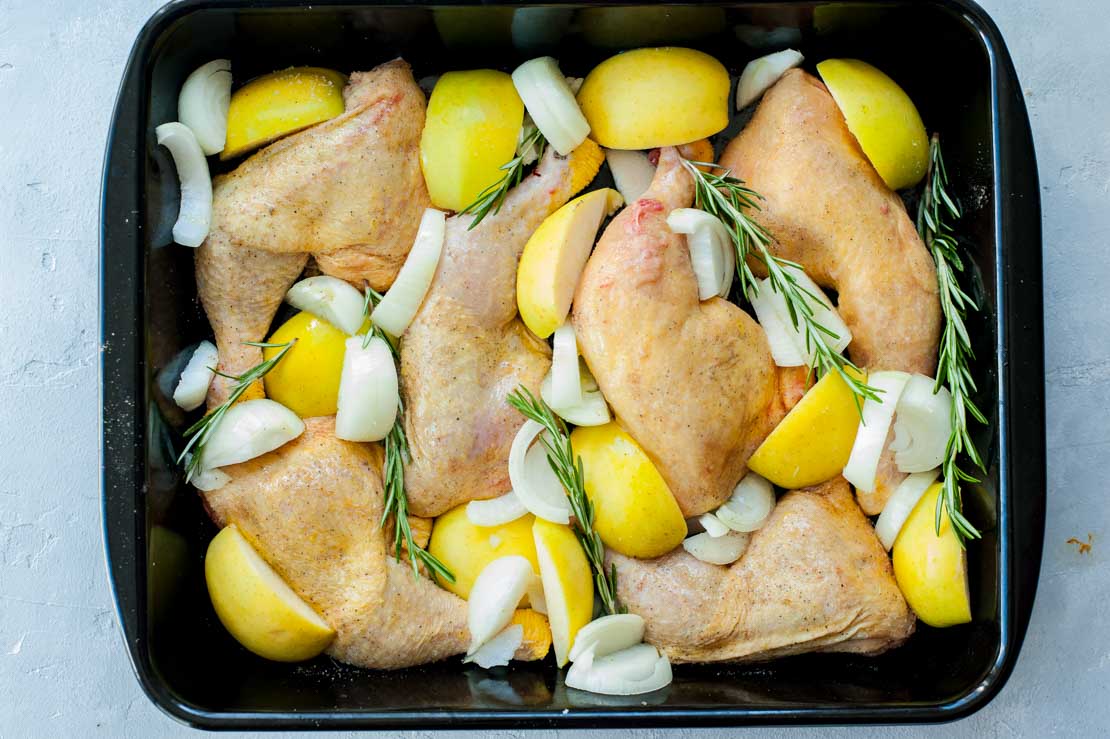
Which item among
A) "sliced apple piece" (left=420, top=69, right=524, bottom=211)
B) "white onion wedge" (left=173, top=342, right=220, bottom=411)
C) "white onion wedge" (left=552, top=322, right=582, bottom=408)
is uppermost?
"sliced apple piece" (left=420, top=69, right=524, bottom=211)

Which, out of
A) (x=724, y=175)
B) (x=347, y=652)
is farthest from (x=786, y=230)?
(x=347, y=652)

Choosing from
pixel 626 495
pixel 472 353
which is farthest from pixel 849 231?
pixel 472 353

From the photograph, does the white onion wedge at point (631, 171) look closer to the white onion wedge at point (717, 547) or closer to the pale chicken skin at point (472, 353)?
the pale chicken skin at point (472, 353)

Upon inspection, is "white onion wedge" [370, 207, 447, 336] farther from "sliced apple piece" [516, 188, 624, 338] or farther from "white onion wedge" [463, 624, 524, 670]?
"white onion wedge" [463, 624, 524, 670]

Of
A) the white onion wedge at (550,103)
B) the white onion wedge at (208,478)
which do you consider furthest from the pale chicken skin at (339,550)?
the white onion wedge at (550,103)

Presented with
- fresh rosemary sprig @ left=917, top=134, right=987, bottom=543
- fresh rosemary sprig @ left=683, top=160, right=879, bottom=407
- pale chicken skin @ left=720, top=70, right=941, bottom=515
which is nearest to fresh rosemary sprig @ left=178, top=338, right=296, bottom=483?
fresh rosemary sprig @ left=683, top=160, right=879, bottom=407

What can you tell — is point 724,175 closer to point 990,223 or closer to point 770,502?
point 990,223
